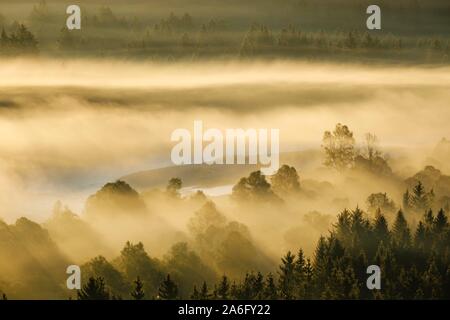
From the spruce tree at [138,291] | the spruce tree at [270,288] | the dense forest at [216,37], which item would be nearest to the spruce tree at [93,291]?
the spruce tree at [138,291]

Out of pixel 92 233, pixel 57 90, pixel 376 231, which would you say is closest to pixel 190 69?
pixel 57 90

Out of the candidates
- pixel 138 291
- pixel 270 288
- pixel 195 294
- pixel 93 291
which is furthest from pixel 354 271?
pixel 93 291

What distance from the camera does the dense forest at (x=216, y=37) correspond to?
15.0 feet

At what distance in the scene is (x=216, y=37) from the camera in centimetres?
462

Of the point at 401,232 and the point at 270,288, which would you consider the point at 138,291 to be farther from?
the point at 401,232

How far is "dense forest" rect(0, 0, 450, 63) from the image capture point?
4.58m

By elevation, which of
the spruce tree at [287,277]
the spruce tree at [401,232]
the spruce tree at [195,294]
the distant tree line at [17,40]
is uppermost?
the distant tree line at [17,40]

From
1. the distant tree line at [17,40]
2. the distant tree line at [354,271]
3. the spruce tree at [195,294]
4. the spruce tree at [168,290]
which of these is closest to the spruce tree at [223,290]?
the distant tree line at [354,271]

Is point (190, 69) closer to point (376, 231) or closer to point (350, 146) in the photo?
point (350, 146)

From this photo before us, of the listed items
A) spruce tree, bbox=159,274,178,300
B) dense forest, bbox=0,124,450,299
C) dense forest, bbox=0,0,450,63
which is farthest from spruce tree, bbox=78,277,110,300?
dense forest, bbox=0,0,450,63

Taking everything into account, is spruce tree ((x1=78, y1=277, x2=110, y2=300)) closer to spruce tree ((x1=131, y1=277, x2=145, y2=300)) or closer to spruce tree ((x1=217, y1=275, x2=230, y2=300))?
spruce tree ((x1=131, y1=277, x2=145, y2=300))

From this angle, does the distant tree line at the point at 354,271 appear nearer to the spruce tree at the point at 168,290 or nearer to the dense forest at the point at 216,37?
the spruce tree at the point at 168,290

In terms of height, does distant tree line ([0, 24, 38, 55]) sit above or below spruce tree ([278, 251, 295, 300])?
above

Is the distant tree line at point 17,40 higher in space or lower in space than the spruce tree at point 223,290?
higher
